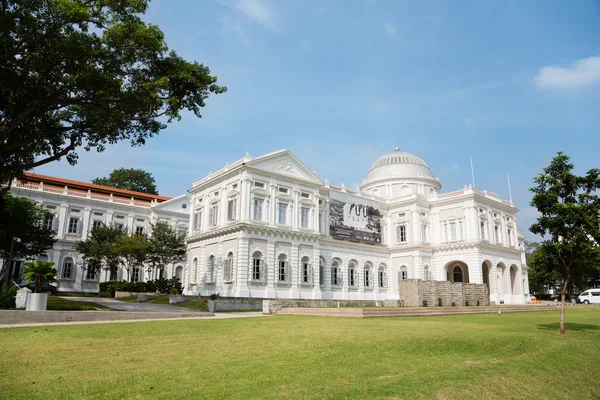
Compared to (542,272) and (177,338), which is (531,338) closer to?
(542,272)

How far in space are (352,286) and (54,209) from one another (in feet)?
114

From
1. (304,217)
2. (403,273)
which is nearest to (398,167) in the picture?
(403,273)

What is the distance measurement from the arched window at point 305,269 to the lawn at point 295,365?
25323 millimetres

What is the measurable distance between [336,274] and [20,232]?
2735cm

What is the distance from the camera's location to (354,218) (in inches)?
1801

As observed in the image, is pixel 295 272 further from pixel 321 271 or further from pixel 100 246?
pixel 100 246

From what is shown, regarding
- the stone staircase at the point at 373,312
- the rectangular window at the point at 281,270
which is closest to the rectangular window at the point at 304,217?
the rectangular window at the point at 281,270

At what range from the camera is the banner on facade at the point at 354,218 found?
43.8 m

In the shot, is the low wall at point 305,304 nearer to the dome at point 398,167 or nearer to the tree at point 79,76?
the tree at point 79,76

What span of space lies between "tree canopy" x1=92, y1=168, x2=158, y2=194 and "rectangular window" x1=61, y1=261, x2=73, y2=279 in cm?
2466

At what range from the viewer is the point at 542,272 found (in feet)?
53.9

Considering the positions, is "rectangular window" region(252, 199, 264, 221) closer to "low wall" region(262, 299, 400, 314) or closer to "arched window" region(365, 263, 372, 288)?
"low wall" region(262, 299, 400, 314)

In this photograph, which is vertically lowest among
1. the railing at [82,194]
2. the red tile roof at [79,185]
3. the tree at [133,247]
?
the tree at [133,247]

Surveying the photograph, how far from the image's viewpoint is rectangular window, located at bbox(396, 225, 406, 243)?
160ft
